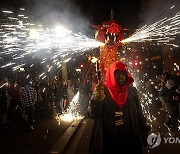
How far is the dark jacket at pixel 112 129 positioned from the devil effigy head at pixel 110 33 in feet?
20.1

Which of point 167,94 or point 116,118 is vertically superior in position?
point 116,118

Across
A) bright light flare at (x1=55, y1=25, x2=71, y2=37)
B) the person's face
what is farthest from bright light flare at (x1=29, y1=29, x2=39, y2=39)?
the person's face

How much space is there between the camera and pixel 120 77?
178 inches

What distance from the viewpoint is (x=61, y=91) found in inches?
669

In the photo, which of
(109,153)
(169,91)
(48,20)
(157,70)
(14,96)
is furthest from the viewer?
(157,70)

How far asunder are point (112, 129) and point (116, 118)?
0.17 meters

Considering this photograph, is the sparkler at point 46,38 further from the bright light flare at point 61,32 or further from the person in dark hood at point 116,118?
the person in dark hood at point 116,118

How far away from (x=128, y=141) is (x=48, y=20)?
36.3 ft

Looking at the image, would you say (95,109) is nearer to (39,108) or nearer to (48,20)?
(48,20)

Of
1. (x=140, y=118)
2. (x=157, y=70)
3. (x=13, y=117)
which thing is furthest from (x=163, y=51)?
(x=140, y=118)

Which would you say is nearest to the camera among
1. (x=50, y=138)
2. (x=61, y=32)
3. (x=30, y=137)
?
(x=50, y=138)

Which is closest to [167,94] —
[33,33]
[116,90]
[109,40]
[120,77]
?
[109,40]

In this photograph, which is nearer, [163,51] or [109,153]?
[109,153]

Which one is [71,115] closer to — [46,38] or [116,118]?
[46,38]
